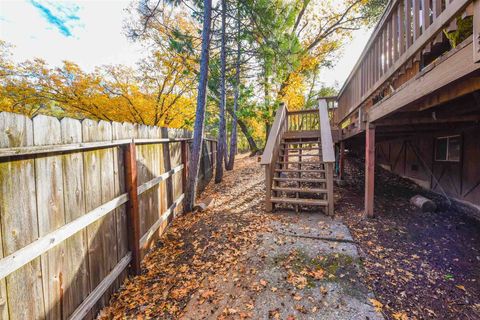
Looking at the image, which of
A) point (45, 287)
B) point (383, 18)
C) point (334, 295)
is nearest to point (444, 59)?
point (383, 18)

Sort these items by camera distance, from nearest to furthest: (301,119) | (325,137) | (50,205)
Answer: (50,205) → (325,137) → (301,119)

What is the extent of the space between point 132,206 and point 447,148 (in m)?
7.34

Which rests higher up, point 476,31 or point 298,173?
point 476,31

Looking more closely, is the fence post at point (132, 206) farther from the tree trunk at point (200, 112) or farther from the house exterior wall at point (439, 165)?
the house exterior wall at point (439, 165)

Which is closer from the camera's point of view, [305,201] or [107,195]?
[107,195]

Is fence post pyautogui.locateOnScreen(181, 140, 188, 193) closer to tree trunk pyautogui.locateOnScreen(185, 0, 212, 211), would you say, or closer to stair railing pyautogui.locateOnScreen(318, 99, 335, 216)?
tree trunk pyautogui.locateOnScreen(185, 0, 212, 211)

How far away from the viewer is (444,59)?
181 cm

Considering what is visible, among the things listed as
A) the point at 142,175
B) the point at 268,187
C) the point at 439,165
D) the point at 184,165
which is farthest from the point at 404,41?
the point at 439,165

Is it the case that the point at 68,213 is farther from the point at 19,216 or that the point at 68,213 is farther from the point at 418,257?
the point at 418,257

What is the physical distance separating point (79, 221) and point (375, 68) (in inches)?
186

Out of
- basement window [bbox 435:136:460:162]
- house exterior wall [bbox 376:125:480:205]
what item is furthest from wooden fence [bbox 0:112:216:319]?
basement window [bbox 435:136:460:162]

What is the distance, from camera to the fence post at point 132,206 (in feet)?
9.41

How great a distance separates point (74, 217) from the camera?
197cm

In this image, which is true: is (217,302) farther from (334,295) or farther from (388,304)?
(388,304)
